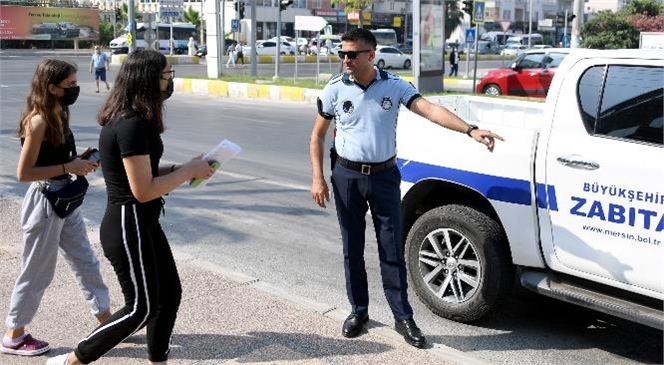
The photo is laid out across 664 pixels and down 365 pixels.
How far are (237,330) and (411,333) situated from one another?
1048 millimetres

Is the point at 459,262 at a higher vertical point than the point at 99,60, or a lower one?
lower

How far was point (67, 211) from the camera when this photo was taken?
13.4ft

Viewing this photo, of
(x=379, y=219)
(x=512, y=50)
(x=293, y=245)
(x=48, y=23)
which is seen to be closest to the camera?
(x=379, y=219)

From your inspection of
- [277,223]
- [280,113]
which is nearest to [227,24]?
[280,113]

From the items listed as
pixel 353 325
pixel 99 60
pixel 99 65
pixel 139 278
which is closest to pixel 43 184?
pixel 139 278

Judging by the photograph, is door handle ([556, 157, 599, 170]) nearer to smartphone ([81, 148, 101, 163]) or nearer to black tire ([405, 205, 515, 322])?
black tire ([405, 205, 515, 322])

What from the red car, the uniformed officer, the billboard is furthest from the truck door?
the billboard

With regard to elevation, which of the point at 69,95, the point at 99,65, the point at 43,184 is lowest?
the point at 43,184

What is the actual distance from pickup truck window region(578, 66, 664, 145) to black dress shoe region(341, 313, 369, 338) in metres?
1.72

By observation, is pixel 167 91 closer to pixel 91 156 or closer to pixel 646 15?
pixel 91 156

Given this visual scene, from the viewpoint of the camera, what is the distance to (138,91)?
3.25m

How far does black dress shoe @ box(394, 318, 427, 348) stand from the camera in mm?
4160

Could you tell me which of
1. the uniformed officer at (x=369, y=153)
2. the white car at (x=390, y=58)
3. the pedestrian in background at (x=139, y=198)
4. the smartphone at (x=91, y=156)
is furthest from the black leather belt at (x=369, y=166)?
the white car at (x=390, y=58)

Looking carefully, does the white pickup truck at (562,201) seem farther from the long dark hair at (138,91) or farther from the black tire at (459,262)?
the long dark hair at (138,91)
